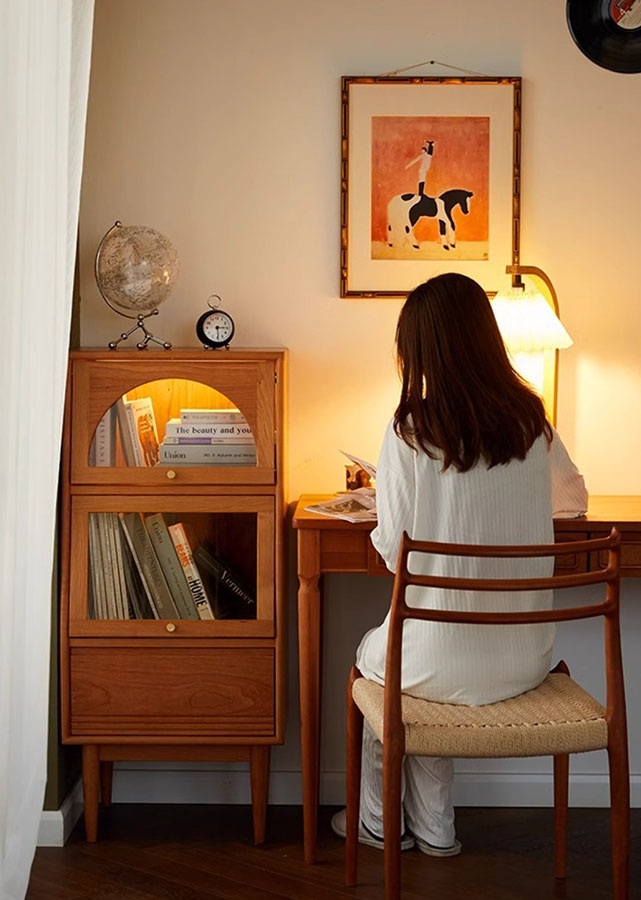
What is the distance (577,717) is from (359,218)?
61.6 inches

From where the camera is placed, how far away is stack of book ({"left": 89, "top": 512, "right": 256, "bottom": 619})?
9.64ft

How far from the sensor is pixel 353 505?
9.59ft

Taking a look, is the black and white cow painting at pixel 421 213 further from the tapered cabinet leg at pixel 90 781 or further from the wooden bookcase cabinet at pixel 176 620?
the tapered cabinet leg at pixel 90 781

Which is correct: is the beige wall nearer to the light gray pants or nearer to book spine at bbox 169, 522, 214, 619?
book spine at bbox 169, 522, 214, 619

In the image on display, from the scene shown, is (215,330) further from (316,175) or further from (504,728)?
(504,728)

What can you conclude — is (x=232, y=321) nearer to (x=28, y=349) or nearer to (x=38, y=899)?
(x=28, y=349)

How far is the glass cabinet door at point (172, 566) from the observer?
2906mm

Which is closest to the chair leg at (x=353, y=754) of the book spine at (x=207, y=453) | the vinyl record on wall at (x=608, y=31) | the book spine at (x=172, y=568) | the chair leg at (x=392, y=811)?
the chair leg at (x=392, y=811)

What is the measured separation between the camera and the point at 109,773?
3.26 m

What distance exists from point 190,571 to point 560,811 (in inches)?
43.4

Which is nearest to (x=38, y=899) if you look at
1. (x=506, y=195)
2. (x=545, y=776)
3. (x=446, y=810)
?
(x=446, y=810)

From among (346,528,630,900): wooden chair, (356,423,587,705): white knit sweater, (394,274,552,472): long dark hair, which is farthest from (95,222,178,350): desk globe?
(346,528,630,900): wooden chair

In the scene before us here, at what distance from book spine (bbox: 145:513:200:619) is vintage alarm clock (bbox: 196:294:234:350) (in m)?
0.49

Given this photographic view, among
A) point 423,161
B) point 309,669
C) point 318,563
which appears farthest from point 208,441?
point 423,161
